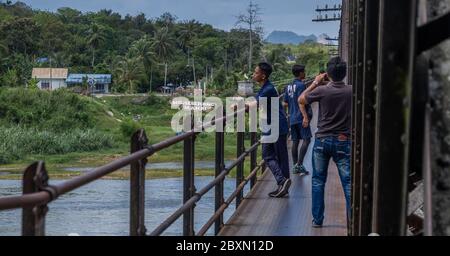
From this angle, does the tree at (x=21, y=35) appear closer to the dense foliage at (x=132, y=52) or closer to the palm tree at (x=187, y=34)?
the dense foliage at (x=132, y=52)

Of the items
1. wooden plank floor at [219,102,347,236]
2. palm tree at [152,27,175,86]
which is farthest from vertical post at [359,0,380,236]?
palm tree at [152,27,175,86]

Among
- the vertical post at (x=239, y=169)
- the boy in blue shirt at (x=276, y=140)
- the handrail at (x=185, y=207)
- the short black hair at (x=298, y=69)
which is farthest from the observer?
the short black hair at (x=298, y=69)

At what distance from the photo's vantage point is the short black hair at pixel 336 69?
236 inches

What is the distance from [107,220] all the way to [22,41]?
71.1m

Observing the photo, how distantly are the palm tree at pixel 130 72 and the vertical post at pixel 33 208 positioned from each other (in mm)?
99911

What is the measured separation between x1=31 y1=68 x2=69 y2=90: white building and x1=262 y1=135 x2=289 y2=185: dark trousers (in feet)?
321

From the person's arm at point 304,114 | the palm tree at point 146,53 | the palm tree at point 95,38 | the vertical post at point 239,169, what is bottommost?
the vertical post at point 239,169

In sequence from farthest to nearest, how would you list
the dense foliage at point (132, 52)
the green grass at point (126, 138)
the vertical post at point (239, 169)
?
the dense foliage at point (132, 52) < the green grass at point (126, 138) < the vertical post at point (239, 169)

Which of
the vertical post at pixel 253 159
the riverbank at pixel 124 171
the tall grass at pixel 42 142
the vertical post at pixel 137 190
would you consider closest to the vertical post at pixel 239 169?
the vertical post at pixel 253 159

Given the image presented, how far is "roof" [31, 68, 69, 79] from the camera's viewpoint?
103m

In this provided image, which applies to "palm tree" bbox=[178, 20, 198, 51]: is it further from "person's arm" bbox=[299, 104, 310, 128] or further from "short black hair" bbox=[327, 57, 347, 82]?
"short black hair" bbox=[327, 57, 347, 82]

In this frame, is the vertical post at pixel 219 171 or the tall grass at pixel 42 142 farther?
the tall grass at pixel 42 142

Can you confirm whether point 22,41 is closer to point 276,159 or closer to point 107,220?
point 107,220

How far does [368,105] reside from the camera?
2.51m
